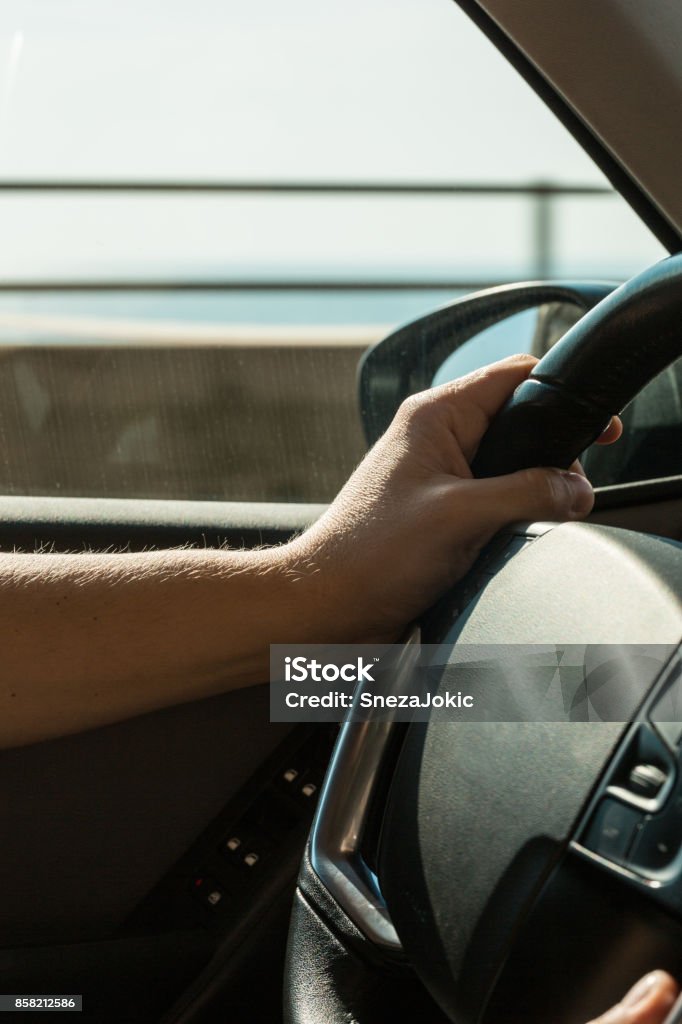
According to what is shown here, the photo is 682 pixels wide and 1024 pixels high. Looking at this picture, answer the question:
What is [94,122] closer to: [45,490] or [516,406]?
[45,490]

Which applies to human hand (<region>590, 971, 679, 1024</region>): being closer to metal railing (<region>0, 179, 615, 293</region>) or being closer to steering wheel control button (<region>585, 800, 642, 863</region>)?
steering wheel control button (<region>585, 800, 642, 863</region>)

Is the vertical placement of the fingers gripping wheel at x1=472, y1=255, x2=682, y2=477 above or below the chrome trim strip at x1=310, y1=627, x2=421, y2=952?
above

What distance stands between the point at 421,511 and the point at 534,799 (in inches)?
12.6

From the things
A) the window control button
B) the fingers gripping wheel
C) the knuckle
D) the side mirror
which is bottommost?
the window control button

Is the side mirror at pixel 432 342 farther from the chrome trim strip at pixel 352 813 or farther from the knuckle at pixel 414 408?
the chrome trim strip at pixel 352 813

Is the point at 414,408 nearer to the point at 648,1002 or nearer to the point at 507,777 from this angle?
the point at 507,777

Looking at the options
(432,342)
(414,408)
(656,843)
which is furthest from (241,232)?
(656,843)

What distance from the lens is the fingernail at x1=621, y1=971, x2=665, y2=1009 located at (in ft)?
1.82

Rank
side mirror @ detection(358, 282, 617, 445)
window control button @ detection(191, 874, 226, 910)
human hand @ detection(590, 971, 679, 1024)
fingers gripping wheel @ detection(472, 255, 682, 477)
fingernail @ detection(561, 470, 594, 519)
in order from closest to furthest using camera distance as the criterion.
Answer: human hand @ detection(590, 971, 679, 1024)
fingers gripping wheel @ detection(472, 255, 682, 477)
fingernail @ detection(561, 470, 594, 519)
window control button @ detection(191, 874, 226, 910)
side mirror @ detection(358, 282, 617, 445)

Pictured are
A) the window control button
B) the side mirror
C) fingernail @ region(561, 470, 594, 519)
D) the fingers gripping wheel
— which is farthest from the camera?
the side mirror

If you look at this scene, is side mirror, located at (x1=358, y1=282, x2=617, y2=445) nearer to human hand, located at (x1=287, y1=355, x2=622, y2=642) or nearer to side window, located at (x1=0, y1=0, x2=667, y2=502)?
side window, located at (x1=0, y1=0, x2=667, y2=502)

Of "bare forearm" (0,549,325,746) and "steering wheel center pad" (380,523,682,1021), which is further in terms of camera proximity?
"bare forearm" (0,549,325,746)

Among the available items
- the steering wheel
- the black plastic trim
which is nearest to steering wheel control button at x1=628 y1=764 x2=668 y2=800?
the steering wheel

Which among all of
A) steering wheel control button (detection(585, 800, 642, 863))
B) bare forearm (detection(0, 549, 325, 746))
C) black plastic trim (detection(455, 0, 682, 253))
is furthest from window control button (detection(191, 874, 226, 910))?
black plastic trim (detection(455, 0, 682, 253))
